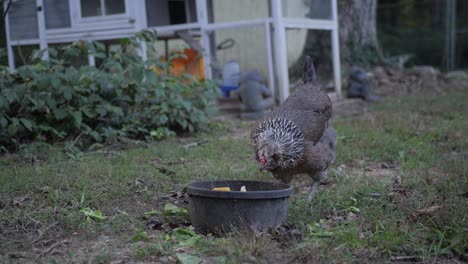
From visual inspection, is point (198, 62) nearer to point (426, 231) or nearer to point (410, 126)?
point (410, 126)

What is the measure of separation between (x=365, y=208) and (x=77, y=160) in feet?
8.78

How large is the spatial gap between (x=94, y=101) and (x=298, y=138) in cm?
277

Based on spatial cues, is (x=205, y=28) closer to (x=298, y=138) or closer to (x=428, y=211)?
(x=298, y=138)

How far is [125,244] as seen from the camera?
286cm

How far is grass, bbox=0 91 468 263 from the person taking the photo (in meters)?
2.70

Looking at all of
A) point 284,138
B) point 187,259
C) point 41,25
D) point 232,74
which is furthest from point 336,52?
point 187,259

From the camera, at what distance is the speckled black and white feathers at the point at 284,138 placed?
11.9 ft

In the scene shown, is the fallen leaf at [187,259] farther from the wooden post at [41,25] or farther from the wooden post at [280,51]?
the wooden post at [41,25]

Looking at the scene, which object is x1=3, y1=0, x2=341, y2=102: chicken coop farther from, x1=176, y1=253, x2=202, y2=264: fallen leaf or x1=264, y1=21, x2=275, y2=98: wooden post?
x1=176, y1=253, x2=202, y2=264: fallen leaf

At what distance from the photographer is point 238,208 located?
115 inches

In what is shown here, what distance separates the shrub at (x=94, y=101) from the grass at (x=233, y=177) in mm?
319

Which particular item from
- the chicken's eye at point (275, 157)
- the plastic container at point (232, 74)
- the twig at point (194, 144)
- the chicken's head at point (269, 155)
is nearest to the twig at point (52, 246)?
the chicken's head at point (269, 155)

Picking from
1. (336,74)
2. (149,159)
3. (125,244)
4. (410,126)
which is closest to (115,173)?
(149,159)

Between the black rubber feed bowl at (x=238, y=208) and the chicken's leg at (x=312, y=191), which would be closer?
the black rubber feed bowl at (x=238, y=208)
